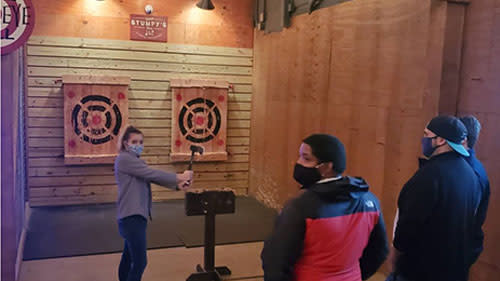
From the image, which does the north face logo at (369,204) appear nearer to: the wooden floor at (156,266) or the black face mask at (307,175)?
the black face mask at (307,175)

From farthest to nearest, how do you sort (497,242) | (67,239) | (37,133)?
(37,133) → (67,239) → (497,242)

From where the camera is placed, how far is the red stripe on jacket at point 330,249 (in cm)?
196

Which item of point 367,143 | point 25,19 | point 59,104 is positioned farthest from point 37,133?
point 367,143

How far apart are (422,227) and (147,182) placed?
2.00m

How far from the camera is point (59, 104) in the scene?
22.5 ft

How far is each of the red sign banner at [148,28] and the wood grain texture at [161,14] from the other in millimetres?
69

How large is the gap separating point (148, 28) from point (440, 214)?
5.56 m

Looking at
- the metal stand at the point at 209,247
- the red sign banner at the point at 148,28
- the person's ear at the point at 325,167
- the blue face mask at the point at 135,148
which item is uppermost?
the red sign banner at the point at 148,28

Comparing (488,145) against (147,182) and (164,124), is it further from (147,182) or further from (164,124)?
(164,124)

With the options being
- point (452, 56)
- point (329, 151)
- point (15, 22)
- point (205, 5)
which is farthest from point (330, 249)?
point (205, 5)

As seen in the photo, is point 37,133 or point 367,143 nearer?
point 367,143

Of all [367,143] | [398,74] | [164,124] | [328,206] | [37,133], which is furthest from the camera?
[164,124]

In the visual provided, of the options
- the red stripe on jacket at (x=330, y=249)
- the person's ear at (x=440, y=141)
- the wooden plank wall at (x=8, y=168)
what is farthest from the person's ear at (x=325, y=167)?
the wooden plank wall at (x=8, y=168)

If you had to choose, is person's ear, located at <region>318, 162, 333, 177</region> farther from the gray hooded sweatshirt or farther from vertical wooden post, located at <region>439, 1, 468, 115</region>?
Result: vertical wooden post, located at <region>439, 1, 468, 115</region>
